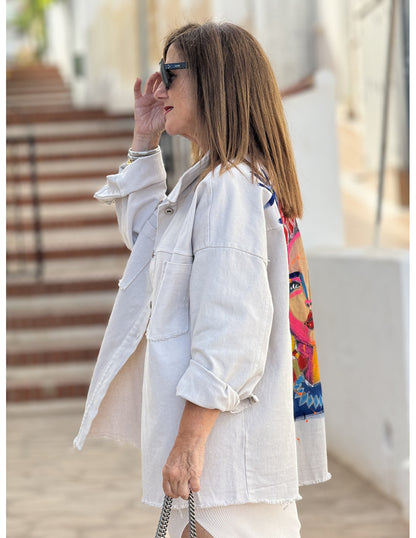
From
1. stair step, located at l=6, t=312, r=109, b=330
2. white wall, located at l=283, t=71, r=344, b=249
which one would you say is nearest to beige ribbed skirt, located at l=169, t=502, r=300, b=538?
white wall, located at l=283, t=71, r=344, b=249

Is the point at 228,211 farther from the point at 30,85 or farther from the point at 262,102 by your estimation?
the point at 30,85

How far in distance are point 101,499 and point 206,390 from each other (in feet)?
10.4

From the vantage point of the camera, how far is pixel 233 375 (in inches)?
66.1

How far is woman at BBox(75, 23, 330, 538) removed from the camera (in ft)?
5.52

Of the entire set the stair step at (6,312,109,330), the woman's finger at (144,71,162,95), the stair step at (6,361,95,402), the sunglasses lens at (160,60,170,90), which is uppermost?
the woman's finger at (144,71,162,95)

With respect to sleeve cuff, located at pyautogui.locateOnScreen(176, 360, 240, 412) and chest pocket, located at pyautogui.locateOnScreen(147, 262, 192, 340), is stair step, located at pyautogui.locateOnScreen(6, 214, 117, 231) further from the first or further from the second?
sleeve cuff, located at pyautogui.locateOnScreen(176, 360, 240, 412)

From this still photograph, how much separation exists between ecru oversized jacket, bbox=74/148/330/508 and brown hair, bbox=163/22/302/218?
0.16 ft

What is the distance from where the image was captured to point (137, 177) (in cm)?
207

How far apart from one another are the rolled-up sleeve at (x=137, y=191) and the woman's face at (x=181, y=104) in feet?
0.75

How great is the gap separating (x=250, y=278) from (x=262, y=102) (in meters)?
0.31

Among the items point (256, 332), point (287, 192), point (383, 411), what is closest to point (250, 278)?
point (256, 332)

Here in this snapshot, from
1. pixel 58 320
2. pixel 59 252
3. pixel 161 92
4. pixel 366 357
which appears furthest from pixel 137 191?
pixel 59 252

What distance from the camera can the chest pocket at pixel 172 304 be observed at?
175cm

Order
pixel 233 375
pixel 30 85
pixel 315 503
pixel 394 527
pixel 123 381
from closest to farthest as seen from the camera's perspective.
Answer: pixel 233 375 → pixel 123 381 → pixel 394 527 → pixel 315 503 → pixel 30 85
